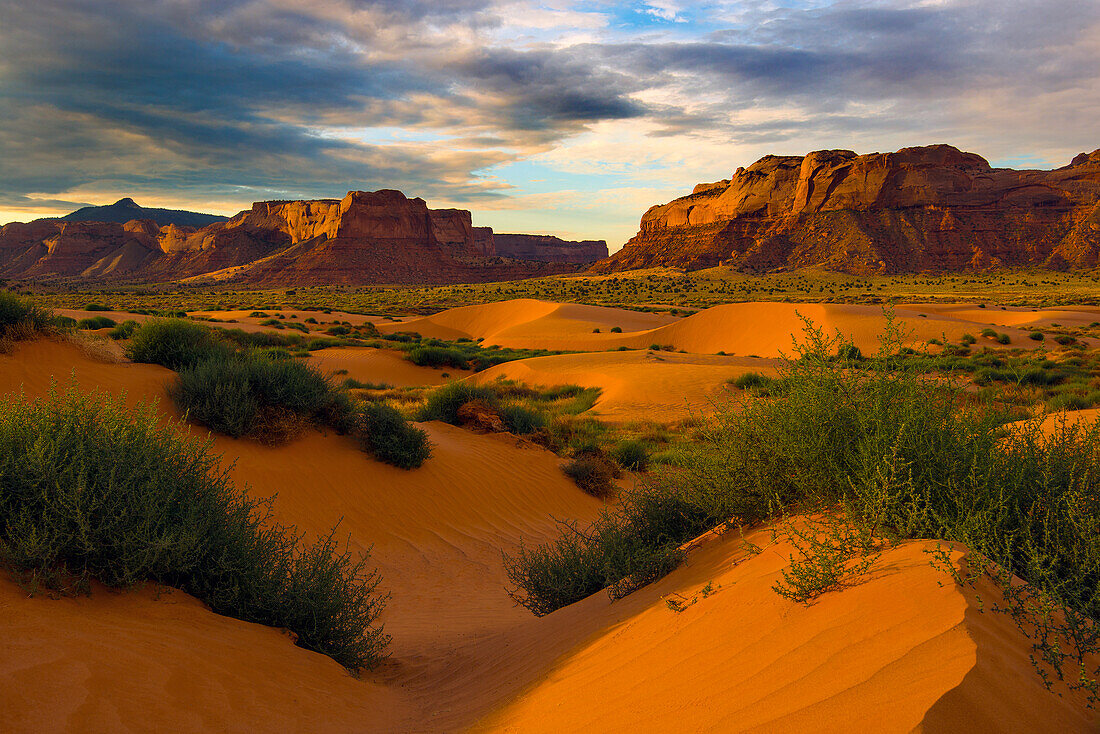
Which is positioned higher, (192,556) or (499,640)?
(192,556)

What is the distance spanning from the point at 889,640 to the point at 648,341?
108 feet

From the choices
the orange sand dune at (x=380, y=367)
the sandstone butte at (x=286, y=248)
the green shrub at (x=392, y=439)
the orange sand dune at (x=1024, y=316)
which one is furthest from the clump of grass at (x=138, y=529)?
the sandstone butte at (x=286, y=248)

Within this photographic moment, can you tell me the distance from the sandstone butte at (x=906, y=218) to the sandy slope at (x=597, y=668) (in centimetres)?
9535

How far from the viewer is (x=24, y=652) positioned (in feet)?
9.56

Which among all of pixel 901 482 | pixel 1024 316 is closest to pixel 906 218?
pixel 1024 316

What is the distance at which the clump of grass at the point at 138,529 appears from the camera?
3467 millimetres

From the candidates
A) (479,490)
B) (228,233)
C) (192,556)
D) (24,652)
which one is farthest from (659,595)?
(228,233)

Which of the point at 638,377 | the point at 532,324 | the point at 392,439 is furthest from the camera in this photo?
the point at 532,324

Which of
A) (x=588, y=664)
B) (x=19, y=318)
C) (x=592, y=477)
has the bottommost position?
(x=592, y=477)

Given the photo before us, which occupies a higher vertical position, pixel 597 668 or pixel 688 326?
pixel 688 326

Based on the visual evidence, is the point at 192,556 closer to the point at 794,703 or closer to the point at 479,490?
the point at 794,703

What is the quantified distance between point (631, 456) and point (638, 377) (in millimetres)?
8158

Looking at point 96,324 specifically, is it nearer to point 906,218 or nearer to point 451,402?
point 451,402

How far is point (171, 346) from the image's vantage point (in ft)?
35.0
